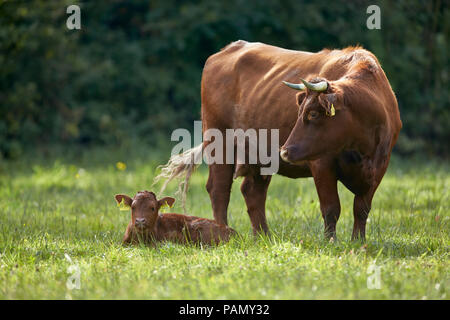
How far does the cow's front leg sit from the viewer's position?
233 inches

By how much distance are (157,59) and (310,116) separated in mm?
13224

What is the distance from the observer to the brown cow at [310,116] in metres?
5.65

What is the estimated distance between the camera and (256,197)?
24.2 feet

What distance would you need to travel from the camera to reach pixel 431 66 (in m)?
15.9

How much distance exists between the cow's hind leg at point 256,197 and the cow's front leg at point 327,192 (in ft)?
3.90

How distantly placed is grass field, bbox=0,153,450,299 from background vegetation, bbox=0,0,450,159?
6.64 metres

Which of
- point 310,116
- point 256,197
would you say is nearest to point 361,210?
point 310,116

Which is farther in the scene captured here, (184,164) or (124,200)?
(184,164)

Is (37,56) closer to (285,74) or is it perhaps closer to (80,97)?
(80,97)

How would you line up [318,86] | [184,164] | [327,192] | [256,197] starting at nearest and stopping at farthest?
[318,86]
[327,192]
[256,197]
[184,164]

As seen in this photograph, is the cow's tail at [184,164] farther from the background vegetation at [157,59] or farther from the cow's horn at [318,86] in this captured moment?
the background vegetation at [157,59]

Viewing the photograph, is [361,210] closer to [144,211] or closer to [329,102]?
[329,102]

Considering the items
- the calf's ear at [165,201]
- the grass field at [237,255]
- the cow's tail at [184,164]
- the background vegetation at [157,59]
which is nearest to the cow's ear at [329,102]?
the grass field at [237,255]
